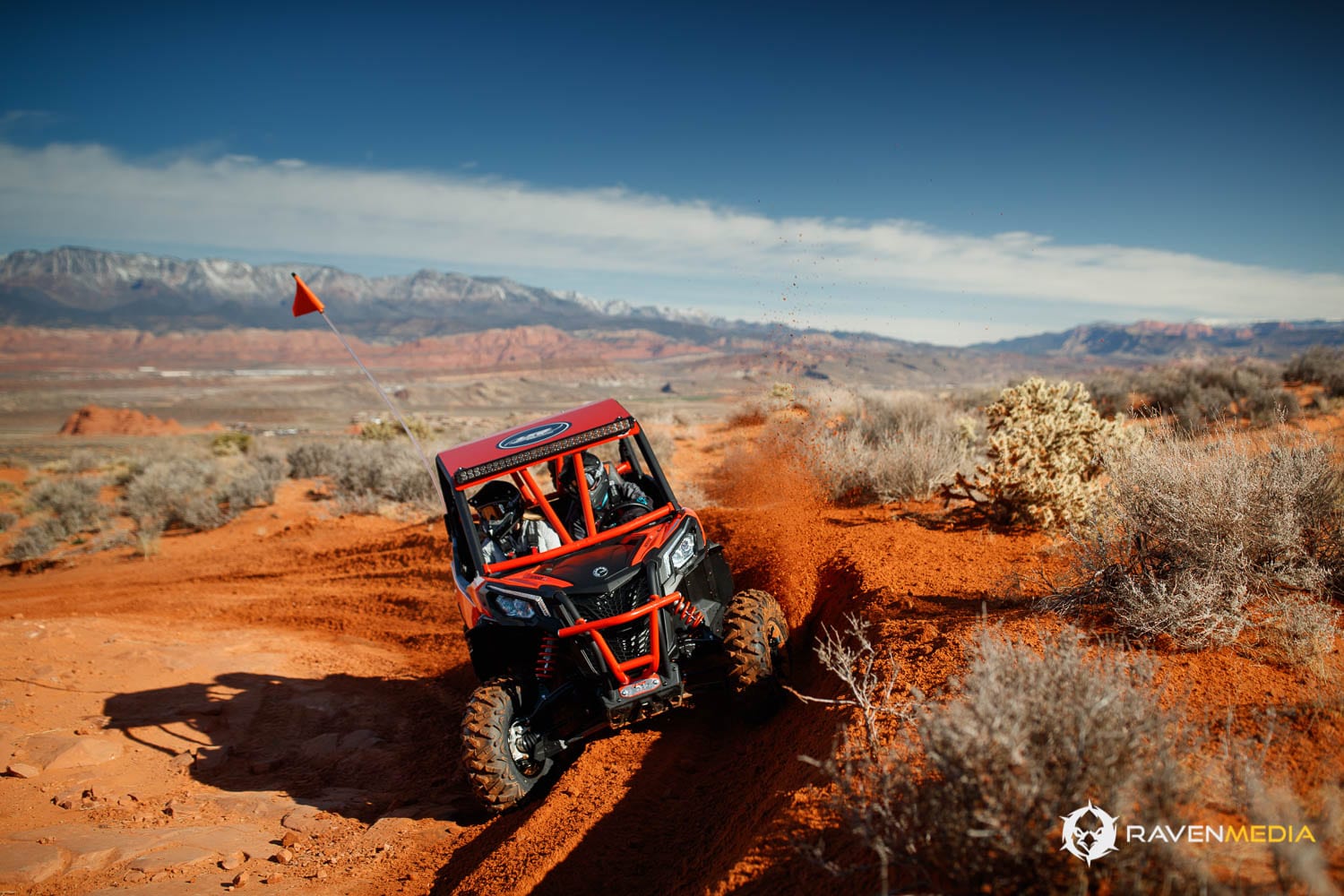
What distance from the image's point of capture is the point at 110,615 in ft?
29.8

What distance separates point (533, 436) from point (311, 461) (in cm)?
1527

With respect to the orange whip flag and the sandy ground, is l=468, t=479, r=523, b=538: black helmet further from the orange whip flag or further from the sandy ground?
the orange whip flag

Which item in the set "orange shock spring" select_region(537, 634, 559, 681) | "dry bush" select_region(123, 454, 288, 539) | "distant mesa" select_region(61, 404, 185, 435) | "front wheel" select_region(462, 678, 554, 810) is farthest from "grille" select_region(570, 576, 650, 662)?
"distant mesa" select_region(61, 404, 185, 435)

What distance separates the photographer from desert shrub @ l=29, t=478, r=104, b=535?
1498 cm

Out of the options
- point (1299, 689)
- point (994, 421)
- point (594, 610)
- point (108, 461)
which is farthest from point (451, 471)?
point (108, 461)

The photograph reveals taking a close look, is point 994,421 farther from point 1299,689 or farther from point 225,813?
point 225,813

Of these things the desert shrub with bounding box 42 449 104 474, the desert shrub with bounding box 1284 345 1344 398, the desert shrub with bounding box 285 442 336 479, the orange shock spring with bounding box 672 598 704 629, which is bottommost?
the desert shrub with bounding box 42 449 104 474

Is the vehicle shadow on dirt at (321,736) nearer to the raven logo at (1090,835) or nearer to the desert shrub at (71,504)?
the raven logo at (1090,835)

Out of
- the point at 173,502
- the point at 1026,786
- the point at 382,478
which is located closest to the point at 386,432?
the point at 173,502

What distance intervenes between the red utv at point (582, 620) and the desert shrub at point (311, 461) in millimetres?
14221

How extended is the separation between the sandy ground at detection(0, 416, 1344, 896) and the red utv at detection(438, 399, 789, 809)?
1.20ft

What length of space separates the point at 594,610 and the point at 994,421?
594cm

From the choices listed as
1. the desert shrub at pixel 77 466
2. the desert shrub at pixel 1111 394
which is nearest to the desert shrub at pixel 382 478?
the desert shrub at pixel 77 466

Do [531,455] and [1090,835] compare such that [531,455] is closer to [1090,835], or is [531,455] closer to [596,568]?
[596,568]
